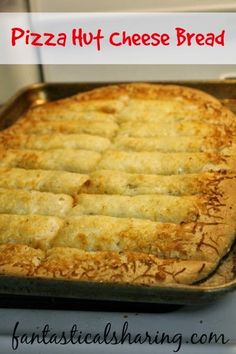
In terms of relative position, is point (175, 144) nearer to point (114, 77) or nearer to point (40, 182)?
point (40, 182)

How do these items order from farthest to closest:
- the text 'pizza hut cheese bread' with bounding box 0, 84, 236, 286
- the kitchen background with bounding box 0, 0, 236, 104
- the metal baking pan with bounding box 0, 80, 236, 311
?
1. the kitchen background with bounding box 0, 0, 236, 104
2. the text 'pizza hut cheese bread' with bounding box 0, 84, 236, 286
3. the metal baking pan with bounding box 0, 80, 236, 311

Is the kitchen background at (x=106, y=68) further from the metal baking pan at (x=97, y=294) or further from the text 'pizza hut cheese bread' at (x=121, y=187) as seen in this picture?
the metal baking pan at (x=97, y=294)

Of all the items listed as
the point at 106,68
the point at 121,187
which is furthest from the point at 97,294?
the point at 106,68

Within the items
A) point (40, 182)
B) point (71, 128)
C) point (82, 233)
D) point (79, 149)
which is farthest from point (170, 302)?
point (71, 128)

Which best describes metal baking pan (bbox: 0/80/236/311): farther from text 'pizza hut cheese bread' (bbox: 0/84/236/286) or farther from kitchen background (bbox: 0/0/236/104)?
kitchen background (bbox: 0/0/236/104)

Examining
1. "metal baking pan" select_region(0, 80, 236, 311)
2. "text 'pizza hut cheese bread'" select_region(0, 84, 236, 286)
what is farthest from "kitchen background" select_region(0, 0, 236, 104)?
"metal baking pan" select_region(0, 80, 236, 311)

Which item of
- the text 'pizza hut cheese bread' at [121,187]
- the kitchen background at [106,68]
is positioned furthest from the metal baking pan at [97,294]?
the kitchen background at [106,68]
